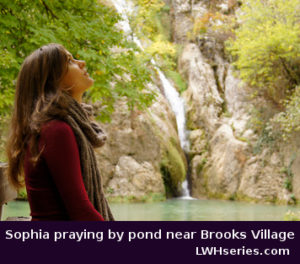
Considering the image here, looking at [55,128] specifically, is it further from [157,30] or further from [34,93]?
[157,30]

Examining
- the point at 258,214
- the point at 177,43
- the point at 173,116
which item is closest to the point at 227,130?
the point at 173,116

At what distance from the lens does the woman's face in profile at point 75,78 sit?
1404mm

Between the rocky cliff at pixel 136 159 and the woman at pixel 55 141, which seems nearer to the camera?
the woman at pixel 55 141

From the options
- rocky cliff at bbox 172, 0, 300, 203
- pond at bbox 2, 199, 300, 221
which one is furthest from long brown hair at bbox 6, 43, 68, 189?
rocky cliff at bbox 172, 0, 300, 203

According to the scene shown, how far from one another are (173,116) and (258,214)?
21.2 feet

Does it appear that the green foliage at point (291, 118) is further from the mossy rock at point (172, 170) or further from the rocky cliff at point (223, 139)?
the mossy rock at point (172, 170)

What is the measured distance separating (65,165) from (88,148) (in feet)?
0.59

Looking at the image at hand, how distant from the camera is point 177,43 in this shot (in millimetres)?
19109

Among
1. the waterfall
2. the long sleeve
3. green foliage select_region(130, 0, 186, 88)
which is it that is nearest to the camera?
the long sleeve

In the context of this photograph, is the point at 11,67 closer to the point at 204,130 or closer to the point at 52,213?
the point at 52,213

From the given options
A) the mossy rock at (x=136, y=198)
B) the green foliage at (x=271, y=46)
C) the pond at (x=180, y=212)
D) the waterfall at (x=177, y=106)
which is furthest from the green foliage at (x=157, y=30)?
the pond at (x=180, y=212)

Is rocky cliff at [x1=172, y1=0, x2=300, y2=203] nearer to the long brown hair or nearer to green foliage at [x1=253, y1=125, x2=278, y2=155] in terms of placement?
green foliage at [x1=253, y1=125, x2=278, y2=155]

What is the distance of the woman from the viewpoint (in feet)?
3.79

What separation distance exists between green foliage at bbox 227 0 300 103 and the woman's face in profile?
37.2ft
